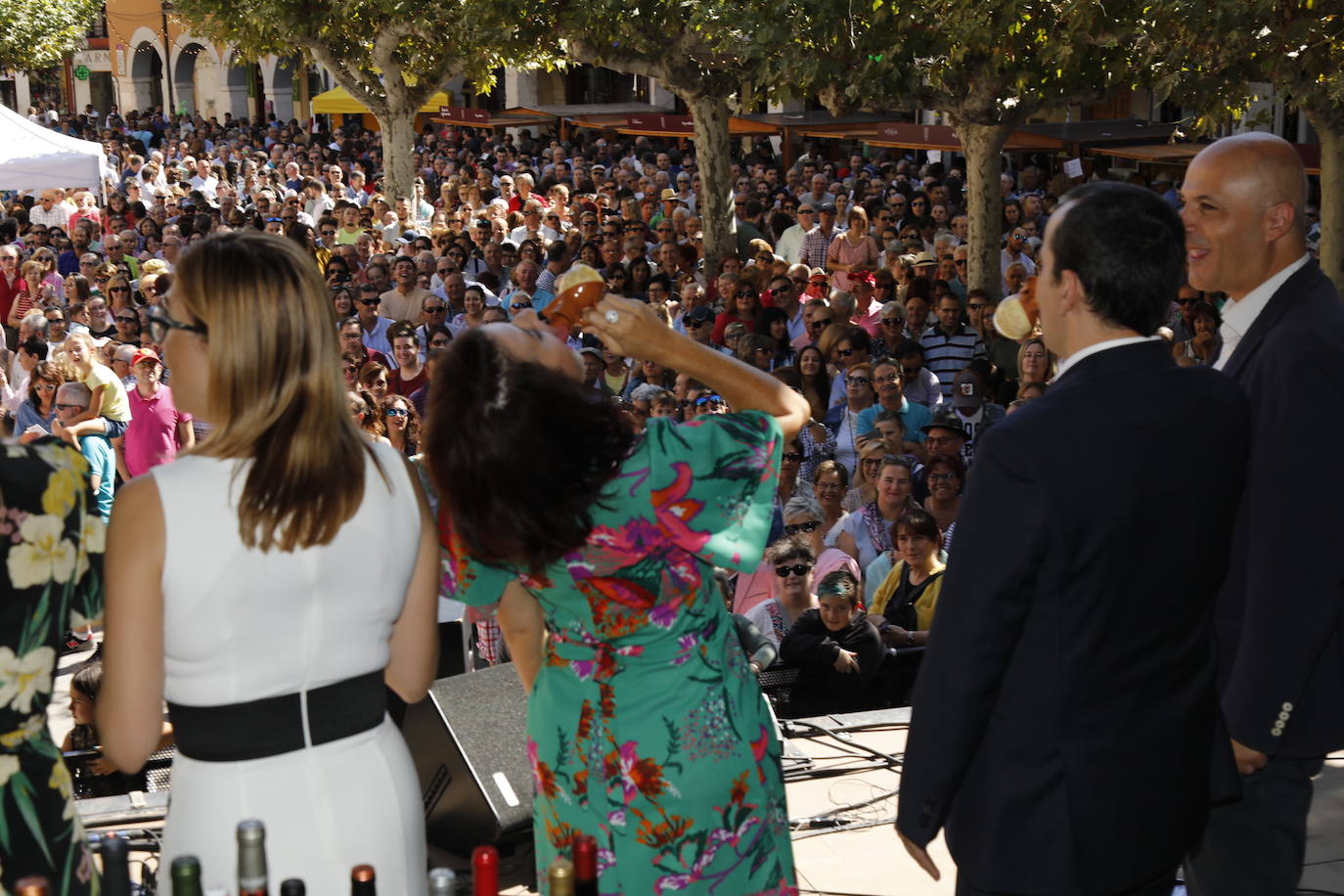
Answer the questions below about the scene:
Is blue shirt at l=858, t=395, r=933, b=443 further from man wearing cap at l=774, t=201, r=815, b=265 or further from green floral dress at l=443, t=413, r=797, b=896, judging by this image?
man wearing cap at l=774, t=201, r=815, b=265

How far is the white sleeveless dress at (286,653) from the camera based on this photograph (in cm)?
193

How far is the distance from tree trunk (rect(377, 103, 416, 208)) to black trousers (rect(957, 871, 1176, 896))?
68.4 feet

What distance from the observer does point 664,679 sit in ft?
7.75

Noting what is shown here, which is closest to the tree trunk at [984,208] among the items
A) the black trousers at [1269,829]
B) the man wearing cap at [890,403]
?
the man wearing cap at [890,403]

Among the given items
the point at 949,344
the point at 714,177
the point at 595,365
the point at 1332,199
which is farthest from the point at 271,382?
the point at 714,177

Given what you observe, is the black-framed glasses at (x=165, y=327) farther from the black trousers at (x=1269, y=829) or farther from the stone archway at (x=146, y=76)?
the stone archway at (x=146, y=76)

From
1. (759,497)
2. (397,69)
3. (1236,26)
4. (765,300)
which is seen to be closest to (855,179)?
(397,69)

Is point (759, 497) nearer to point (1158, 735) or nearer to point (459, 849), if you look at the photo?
point (1158, 735)

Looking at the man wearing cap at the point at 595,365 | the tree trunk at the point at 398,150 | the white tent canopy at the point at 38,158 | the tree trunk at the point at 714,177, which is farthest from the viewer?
the tree trunk at the point at 398,150

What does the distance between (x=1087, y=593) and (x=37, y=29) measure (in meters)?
42.0

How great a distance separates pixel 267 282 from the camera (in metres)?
1.96

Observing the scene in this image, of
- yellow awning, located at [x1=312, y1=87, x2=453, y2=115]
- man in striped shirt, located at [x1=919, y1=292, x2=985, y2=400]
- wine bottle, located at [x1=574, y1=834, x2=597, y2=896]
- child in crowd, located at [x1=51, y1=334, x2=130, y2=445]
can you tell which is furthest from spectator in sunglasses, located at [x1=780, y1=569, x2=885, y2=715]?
yellow awning, located at [x1=312, y1=87, x2=453, y2=115]

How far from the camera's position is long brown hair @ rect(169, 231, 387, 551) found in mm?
1941

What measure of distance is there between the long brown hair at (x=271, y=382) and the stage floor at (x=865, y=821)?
1.97m
